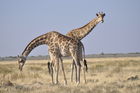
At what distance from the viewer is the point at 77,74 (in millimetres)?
18469

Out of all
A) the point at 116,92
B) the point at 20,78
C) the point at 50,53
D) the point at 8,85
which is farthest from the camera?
the point at 20,78

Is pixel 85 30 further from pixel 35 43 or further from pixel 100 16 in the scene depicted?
pixel 35 43

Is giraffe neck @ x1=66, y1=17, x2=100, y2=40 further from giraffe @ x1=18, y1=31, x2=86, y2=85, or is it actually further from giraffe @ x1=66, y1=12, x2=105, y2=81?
giraffe @ x1=18, y1=31, x2=86, y2=85

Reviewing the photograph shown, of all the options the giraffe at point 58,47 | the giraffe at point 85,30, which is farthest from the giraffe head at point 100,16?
the giraffe at point 58,47

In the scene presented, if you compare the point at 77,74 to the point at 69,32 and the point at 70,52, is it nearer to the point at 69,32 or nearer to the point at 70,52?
the point at 70,52

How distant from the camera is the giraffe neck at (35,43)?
18.6 m

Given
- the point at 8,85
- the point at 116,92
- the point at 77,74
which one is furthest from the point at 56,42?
the point at 116,92

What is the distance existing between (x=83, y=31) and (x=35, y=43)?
2.84 meters

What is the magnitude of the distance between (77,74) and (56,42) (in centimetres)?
170

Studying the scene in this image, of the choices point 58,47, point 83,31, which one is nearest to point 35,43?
point 58,47

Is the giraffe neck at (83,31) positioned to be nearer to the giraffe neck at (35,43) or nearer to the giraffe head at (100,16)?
the giraffe head at (100,16)

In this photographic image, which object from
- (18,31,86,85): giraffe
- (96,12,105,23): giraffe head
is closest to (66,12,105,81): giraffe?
(96,12,105,23): giraffe head

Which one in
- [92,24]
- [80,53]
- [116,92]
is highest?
Answer: [92,24]

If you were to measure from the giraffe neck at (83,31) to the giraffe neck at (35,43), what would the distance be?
2109 millimetres
